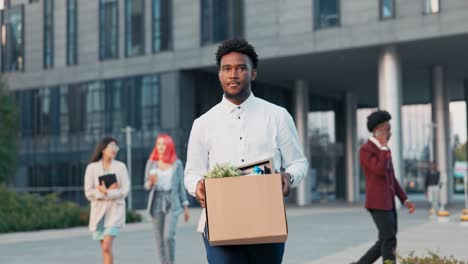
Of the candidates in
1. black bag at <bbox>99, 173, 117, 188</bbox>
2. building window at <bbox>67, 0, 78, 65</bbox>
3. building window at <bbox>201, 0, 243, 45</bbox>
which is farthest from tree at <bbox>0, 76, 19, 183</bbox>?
black bag at <bbox>99, 173, 117, 188</bbox>

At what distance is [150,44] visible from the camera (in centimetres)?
3562

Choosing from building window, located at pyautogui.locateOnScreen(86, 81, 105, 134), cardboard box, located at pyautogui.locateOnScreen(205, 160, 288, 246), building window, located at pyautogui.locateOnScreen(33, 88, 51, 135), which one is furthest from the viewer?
building window, located at pyautogui.locateOnScreen(33, 88, 51, 135)

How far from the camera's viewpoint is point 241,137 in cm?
379

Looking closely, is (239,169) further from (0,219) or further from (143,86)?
(143,86)

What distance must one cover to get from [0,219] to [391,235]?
43.1ft

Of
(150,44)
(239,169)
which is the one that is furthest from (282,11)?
(239,169)

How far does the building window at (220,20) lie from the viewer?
3344 centimetres

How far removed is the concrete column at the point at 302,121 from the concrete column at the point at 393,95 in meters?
7.98

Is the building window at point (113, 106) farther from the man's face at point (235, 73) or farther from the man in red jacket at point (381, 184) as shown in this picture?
the man's face at point (235, 73)

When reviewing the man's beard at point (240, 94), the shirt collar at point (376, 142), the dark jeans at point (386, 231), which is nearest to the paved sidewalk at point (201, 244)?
the dark jeans at point (386, 231)

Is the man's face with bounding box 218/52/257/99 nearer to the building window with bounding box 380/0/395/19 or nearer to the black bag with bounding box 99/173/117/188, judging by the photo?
the black bag with bounding box 99/173/117/188

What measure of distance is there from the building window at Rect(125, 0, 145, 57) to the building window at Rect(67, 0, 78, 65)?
12.7ft

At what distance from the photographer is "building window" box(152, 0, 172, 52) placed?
3516 cm

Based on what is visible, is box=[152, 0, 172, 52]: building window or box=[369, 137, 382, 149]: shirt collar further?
box=[152, 0, 172, 52]: building window
